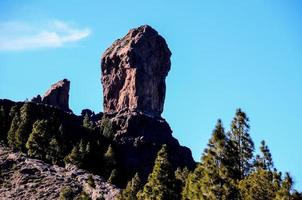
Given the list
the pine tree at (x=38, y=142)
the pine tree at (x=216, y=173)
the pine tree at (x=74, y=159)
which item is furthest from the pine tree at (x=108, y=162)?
the pine tree at (x=216, y=173)

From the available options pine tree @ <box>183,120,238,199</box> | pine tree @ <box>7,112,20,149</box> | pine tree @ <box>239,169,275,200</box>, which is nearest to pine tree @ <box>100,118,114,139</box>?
pine tree @ <box>7,112,20,149</box>

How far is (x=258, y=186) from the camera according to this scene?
171 ft

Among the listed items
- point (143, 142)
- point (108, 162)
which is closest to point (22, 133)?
point (108, 162)

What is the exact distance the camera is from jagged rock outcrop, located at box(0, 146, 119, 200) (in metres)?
81.1

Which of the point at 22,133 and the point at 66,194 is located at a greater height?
the point at 22,133

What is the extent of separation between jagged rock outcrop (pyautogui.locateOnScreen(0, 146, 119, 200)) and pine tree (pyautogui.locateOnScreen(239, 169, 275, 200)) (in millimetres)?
29444

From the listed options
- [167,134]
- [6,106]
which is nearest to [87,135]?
[6,106]

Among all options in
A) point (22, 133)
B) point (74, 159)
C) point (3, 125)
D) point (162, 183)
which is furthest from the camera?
point (3, 125)

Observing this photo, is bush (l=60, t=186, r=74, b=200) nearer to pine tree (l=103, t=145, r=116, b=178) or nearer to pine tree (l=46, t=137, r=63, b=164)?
pine tree (l=46, t=137, r=63, b=164)

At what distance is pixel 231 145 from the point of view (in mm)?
48375

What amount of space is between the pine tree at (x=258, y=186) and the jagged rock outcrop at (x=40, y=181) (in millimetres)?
29444

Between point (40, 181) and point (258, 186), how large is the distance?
4547 cm

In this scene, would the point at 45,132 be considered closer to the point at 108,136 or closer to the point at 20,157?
the point at 20,157

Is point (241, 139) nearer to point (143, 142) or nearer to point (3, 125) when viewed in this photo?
point (3, 125)
